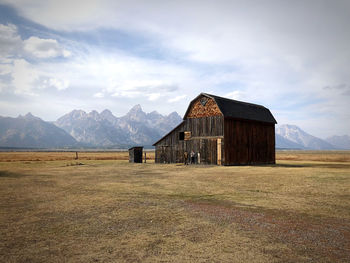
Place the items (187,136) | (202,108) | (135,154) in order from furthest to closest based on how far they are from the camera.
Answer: (135,154) < (187,136) < (202,108)

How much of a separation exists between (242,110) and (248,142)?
4.60 meters

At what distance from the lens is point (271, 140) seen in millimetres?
42031

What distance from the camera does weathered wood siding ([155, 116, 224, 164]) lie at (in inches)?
1379

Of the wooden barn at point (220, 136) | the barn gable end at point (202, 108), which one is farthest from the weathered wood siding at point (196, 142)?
the barn gable end at point (202, 108)

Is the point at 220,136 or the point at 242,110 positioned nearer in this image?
the point at 220,136

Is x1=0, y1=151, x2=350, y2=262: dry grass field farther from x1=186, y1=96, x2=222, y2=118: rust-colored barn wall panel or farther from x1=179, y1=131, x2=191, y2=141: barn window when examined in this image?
x1=179, y1=131, x2=191, y2=141: barn window

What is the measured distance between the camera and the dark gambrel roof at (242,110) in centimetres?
3516

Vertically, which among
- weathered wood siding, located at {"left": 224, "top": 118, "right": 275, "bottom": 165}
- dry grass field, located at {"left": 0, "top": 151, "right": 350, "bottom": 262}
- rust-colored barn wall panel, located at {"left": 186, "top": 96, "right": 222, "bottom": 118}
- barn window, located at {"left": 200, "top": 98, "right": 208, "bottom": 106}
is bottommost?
dry grass field, located at {"left": 0, "top": 151, "right": 350, "bottom": 262}

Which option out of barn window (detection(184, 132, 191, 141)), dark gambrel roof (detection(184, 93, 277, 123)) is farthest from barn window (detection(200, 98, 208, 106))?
barn window (detection(184, 132, 191, 141))

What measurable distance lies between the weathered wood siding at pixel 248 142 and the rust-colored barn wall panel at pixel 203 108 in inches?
81.6

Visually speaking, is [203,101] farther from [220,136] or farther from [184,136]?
[184,136]

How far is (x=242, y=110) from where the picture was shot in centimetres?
3825

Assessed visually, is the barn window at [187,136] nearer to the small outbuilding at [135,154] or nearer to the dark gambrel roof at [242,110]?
the dark gambrel roof at [242,110]

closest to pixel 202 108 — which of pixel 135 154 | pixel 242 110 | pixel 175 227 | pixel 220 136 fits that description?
pixel 220 136
